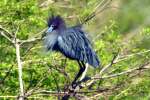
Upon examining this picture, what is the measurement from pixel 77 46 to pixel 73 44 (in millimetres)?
45

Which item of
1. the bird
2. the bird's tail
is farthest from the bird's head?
the bird's tail

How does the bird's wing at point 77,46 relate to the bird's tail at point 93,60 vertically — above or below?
above

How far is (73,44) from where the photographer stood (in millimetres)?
5668

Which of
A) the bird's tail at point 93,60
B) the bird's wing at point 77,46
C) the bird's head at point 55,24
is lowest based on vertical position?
the bird's tail at point 93,60

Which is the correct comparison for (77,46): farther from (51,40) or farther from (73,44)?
(51,40)

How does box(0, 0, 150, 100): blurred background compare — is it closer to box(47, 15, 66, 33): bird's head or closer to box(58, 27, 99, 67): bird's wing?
box(47, 15, 66, 33): bird's head

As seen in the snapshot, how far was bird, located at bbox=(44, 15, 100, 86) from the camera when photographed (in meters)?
5.57

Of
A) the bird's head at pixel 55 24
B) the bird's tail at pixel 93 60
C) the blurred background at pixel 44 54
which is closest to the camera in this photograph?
the bird's tail at pixel 93 60

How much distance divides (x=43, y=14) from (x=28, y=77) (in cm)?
98

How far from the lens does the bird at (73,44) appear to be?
18.3 ft

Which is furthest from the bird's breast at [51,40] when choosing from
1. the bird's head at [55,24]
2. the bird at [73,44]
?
the bird's head at [55,24]

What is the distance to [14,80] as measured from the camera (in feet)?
22.1

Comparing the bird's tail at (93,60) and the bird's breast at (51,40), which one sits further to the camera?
the bird's breast at (51,40)

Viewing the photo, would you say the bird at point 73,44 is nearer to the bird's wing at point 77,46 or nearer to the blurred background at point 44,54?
the bird's wing at point 77,46
